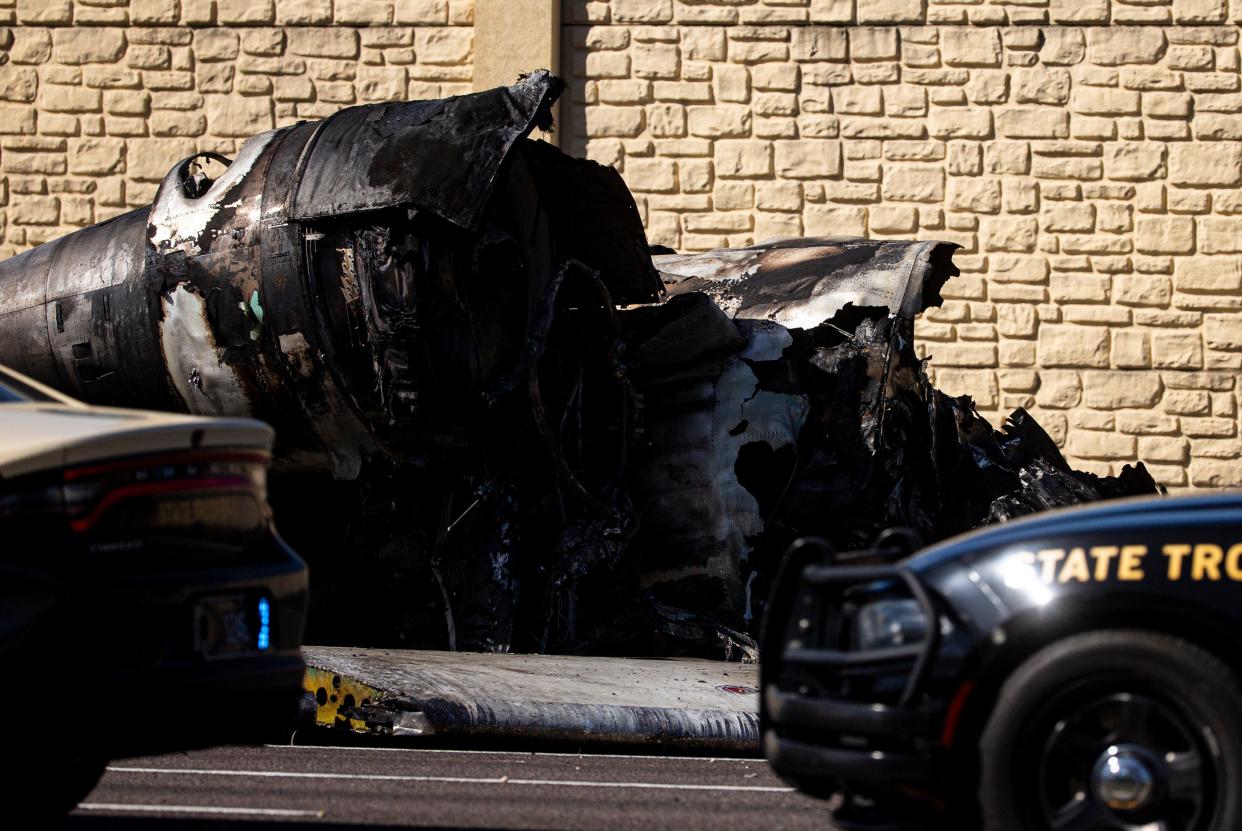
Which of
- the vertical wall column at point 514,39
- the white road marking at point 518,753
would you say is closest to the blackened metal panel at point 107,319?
the white road marking at point 518,753

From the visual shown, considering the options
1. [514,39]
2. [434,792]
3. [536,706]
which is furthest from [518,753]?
[514,39]

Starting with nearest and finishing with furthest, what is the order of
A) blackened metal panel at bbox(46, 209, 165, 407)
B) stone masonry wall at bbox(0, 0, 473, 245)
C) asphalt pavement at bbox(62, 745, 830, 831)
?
1. asphalt pavement at bbox(62, 745, 830, 831)
2. blackened metal panel at bbox(46, 209, 165, 407)
3. stone masonry wall at bbox(0, 0, 473, 245)

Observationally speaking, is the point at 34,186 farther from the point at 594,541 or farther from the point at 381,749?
the point at 381,749

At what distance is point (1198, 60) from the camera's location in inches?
581

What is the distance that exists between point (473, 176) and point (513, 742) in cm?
284

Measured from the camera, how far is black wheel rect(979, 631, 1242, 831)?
11.9 feet


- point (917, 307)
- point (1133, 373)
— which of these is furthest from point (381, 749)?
point (1133, 373)

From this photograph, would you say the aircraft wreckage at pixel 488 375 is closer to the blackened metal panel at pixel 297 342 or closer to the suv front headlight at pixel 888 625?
the blackened metal panel at pixel 297 342

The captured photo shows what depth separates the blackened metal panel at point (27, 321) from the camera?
9.19 metres

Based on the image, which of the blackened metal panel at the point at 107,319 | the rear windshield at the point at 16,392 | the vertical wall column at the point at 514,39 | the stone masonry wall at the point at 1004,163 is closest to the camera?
the rear windshield at the point at 16,392

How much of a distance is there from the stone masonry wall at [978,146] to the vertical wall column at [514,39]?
7.8 inches

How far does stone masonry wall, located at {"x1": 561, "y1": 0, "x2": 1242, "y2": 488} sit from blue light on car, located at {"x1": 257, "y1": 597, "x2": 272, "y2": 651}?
1102 centimetres

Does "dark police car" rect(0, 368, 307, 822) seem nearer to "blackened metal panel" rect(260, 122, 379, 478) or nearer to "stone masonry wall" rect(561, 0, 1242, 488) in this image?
"blackened metal panel" rect(260, 122, 379, 478)

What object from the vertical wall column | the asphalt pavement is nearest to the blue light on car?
the asphalt pavement
